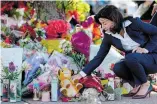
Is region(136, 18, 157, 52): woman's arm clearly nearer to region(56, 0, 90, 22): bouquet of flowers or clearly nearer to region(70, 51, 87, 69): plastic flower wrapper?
region(70, 51, 87, 69): plastic flower wrapper

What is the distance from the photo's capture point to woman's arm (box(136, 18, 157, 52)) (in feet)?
15.3

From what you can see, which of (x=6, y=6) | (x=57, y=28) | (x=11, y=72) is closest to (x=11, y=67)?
(x=11, y=72)

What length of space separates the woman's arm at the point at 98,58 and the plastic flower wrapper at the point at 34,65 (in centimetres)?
50

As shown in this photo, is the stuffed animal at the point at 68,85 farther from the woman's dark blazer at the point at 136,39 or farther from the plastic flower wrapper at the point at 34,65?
the plastic flower wrapper at the point at 34,65

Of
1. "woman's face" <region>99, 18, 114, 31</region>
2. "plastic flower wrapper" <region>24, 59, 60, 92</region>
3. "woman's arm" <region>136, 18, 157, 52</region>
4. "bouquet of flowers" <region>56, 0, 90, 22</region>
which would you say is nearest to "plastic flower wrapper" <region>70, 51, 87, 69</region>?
"plastic flower wrapper" <region>24, 59, 60, 92</region>

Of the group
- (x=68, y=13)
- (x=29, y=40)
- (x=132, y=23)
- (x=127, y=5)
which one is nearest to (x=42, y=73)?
(x=29, y=40)

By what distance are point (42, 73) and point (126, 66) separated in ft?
2.91

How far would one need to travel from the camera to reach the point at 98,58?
16.1 ft

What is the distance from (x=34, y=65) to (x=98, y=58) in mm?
701

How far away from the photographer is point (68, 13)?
6449 millimetres

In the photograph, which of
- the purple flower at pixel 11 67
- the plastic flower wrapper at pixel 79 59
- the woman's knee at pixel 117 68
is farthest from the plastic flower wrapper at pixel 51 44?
the woman's knee at pixel 117 68

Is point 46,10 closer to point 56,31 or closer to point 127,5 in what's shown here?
point 56,31

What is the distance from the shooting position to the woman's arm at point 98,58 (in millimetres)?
4852

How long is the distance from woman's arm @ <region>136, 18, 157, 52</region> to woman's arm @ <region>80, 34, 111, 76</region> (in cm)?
38
